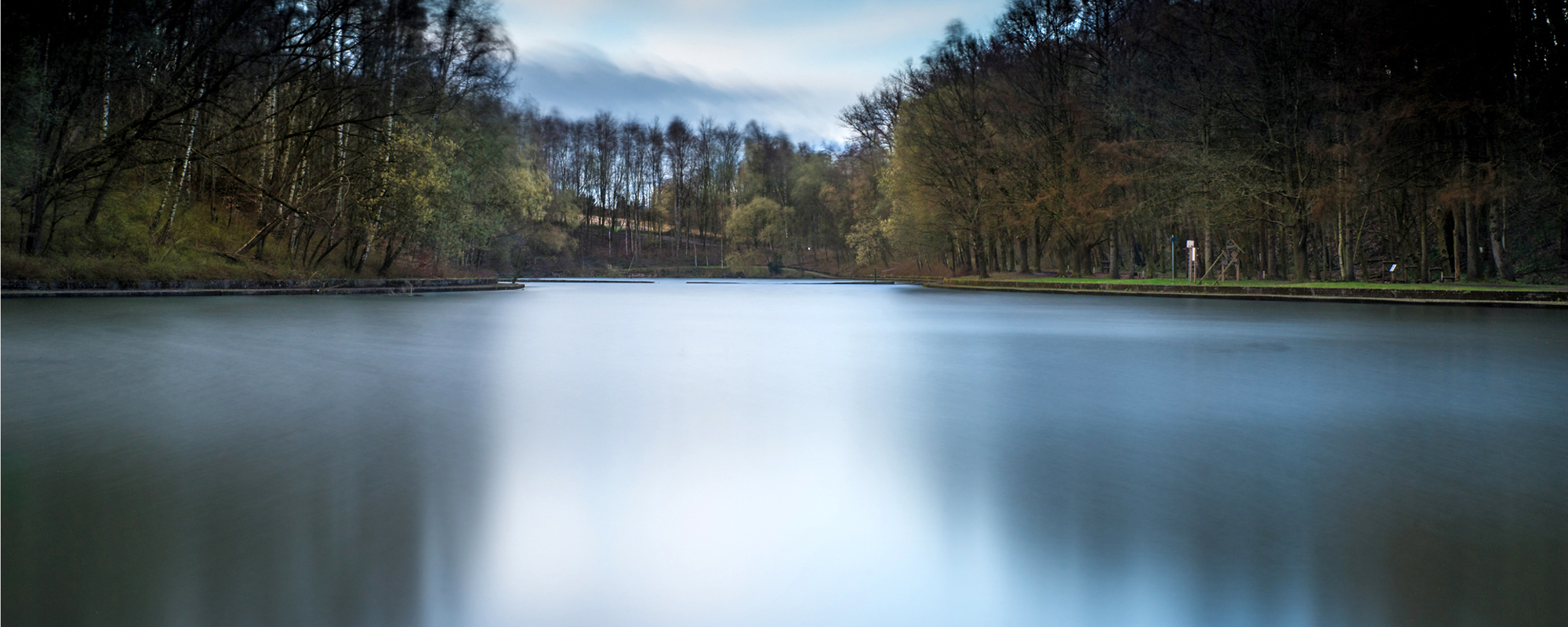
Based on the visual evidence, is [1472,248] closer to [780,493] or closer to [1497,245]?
[1497,245]

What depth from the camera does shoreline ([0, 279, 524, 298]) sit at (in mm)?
18500

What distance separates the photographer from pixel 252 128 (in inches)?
994

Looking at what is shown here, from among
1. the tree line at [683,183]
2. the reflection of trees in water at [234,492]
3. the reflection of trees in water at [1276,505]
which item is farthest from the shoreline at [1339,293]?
the tree line at [683,183]

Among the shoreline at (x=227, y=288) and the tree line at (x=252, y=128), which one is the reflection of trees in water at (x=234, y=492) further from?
the tree line at (x=252, y=128)

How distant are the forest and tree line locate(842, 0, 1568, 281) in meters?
0.10

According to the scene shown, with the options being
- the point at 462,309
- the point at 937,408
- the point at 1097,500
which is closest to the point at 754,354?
the point at 937,408

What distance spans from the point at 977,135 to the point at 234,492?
36.6m

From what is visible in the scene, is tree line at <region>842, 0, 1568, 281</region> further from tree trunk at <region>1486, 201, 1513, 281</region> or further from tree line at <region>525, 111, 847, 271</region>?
tree line at <region>525, 111, 847, 271</region>

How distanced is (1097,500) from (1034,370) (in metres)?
4.65

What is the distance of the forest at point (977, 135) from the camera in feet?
65.5

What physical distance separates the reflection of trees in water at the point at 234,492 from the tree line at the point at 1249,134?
25.0m

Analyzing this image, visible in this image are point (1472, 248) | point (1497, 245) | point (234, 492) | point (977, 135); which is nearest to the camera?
point (234, 492)

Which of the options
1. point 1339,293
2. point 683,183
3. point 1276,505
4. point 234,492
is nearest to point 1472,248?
point 1339,293

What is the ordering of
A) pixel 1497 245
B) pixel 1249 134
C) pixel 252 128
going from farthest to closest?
pixel 1249 134 → pixel 1497 245 → pixel 252 128
